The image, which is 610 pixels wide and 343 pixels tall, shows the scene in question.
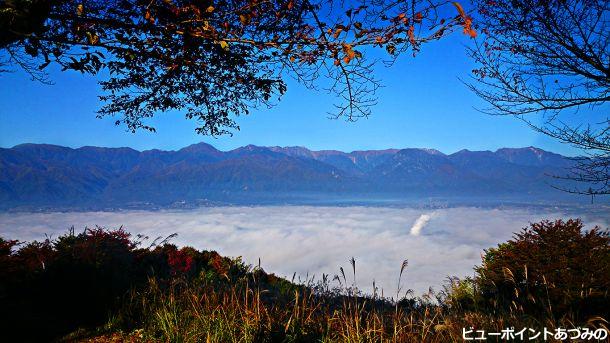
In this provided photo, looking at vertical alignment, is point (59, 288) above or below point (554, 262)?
above

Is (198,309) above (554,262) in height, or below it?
above

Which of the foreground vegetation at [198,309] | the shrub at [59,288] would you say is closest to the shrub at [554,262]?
the foreground vegetation at [198,309]

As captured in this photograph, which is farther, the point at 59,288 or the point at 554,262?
the point at 554,262

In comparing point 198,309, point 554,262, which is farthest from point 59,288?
point 554,262

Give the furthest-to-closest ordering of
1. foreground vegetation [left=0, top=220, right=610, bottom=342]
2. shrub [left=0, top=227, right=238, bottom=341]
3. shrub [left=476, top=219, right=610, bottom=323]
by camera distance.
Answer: shrub [left=476, top=219, right=610, bottom=323] < shrub [left=0, top=227, right=238, bottom=341] < foreground vegetation [left=0, top=220, right=610, bottom=342]

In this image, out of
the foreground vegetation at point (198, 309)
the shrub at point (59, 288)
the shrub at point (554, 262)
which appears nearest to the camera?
the foreground vegetation at point (198, 309)

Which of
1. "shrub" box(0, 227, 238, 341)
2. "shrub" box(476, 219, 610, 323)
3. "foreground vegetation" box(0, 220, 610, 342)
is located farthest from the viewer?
"shrub" box(476, 219, 610, 323)

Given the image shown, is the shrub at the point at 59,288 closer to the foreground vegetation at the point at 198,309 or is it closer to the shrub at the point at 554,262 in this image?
the foreground vegetation at the point at 198,309

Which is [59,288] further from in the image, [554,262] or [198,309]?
[554,262]

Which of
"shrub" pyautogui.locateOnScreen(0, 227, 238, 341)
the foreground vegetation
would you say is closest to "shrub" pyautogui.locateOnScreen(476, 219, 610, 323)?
the foreground vegetation

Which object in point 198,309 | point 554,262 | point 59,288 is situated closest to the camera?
point 198,309

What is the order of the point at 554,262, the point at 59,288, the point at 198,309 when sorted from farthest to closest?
the point at 554,262
the point at 59,288
the point at 198,309

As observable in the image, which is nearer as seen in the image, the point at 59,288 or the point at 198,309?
the point at 198,309

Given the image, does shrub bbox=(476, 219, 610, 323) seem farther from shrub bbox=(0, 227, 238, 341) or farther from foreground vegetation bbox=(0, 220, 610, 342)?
shrub bbox=(0, 227, 238, 341)
